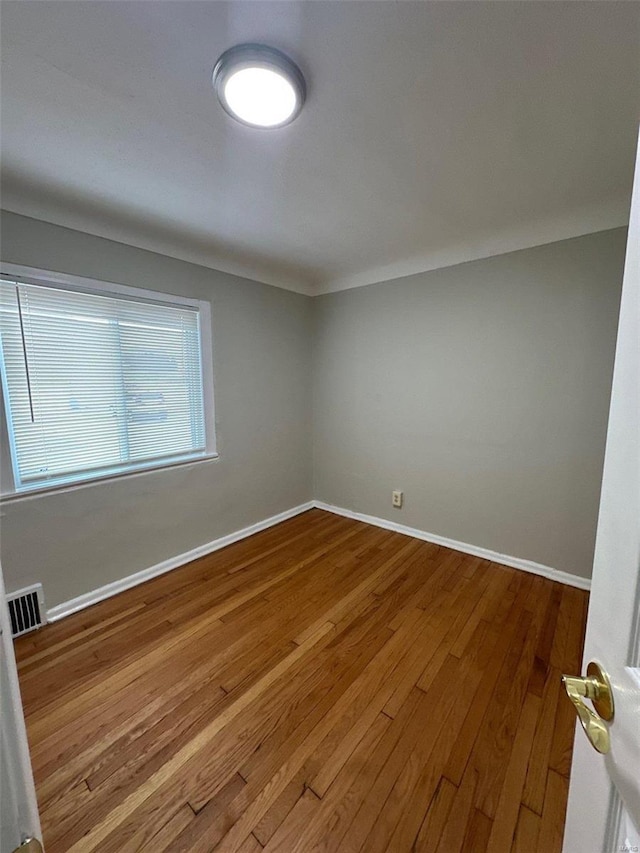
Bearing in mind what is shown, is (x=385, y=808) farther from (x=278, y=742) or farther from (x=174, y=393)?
(x=174, y=393)

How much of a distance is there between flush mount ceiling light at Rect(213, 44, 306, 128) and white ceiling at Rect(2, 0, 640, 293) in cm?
4

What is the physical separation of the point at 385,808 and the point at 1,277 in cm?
278

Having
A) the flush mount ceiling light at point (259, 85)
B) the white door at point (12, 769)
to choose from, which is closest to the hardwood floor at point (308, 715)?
the white door at point (12, 769)

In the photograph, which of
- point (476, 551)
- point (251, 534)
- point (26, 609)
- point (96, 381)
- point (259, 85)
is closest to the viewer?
point (259, 85)

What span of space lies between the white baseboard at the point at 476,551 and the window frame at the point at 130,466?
1530mm

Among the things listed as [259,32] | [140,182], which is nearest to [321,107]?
[259,32]

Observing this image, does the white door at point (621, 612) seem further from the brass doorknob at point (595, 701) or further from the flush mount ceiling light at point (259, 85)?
the flush mount ceiling light at point (259, 85)

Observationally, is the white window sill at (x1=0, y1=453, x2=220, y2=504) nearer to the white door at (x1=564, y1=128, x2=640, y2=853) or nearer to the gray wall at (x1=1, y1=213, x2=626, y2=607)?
the gray wall at (x1=1, y1=213, x2=626, y2=607)

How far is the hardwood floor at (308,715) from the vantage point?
103 cm

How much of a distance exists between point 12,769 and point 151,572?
7.06 ft

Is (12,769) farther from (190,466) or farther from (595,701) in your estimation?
(190,466)

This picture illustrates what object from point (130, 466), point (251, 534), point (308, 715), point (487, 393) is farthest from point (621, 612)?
point (251, 534)

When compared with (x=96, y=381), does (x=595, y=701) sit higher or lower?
lower

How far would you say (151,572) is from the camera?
7.70 ft
